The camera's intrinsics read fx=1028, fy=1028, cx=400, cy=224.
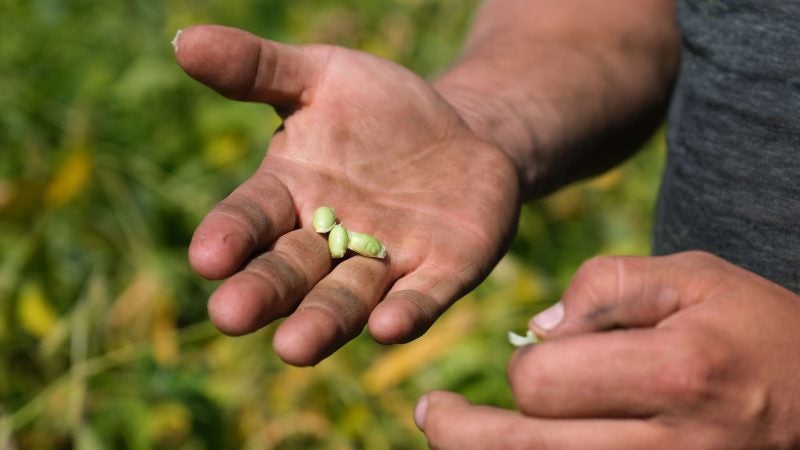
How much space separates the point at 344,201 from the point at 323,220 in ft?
0.31

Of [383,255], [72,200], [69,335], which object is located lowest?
[69,335]

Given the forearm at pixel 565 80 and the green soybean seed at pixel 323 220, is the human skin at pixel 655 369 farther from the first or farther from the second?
the forearm at pixel 565 80

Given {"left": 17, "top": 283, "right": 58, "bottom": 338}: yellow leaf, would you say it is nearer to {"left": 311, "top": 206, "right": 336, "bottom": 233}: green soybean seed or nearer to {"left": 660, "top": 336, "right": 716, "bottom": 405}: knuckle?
{"left": 311, "top": 206, "right": 336, "bottom": 233}: green soybean seed

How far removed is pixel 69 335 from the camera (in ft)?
8.32

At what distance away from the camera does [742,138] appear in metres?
1.48

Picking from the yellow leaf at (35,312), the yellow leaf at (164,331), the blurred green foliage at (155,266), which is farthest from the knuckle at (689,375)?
the yellow leaf at (35,312)

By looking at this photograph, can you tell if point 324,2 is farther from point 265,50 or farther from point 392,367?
point 265,50

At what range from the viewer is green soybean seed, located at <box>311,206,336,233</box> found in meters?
1.45

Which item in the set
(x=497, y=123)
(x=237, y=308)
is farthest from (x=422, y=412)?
(x=497, y=123)

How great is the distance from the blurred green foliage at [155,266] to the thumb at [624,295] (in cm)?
121

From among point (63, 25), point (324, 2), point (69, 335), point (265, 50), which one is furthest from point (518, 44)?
point (324, 2)

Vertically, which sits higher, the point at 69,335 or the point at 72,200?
the point at 72,200

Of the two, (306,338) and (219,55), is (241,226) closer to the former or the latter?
(306,338)

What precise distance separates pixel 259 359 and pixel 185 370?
176 millimetres
